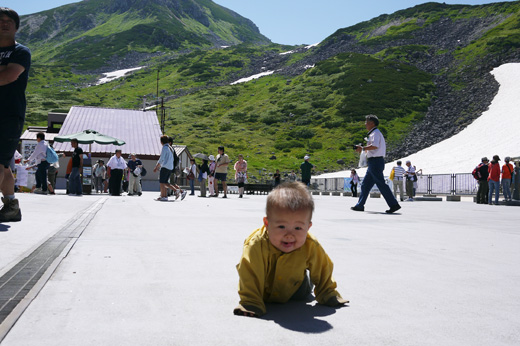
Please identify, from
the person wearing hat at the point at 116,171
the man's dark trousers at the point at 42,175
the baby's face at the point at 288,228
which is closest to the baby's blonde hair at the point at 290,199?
the baby's face at the point at 288,228

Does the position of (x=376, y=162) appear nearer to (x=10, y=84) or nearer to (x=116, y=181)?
(x=10, y=84)

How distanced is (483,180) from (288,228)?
1996 centimetres

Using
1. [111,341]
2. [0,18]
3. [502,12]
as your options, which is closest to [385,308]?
[111,341]

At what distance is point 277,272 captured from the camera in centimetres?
263

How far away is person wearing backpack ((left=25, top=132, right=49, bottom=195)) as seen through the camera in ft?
50.5

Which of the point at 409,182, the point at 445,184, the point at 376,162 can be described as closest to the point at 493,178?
the point at 409,182

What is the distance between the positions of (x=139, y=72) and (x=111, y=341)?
162m

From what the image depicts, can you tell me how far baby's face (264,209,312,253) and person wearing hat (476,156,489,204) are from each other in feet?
63.4

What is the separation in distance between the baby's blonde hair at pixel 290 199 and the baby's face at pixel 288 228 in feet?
0.07

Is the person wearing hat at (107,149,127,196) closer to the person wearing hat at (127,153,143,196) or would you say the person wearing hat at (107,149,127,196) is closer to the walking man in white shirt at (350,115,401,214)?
the person wearing hat at (127,153,143,196)

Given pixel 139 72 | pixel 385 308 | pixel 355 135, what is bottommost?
pixel 385 308

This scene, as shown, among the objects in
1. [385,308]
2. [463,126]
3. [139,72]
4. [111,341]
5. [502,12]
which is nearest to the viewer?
[111,341]

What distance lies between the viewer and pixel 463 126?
224 ft

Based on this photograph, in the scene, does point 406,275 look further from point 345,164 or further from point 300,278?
point 345,164
